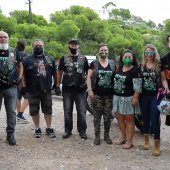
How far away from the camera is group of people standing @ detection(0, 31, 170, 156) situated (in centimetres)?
450

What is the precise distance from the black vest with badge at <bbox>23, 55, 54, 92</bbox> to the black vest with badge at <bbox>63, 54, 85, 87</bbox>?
303 mm

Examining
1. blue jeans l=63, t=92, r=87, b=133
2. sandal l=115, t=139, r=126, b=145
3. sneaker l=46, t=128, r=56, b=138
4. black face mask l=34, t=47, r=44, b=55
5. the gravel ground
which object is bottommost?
the gravel ground

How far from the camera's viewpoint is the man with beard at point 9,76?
4.67m

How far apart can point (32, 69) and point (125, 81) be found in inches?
67.2

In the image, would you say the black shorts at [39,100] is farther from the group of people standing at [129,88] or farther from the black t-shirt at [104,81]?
the black t-shirt at [104,81]

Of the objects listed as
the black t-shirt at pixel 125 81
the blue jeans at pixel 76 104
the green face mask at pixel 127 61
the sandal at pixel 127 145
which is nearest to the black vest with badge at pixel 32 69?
the blue jeans at pixel 76 104

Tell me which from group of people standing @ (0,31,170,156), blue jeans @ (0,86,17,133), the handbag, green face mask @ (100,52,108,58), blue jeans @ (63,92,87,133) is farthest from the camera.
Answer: blue jeans @ (63,92,87,133)

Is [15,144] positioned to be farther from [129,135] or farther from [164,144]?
[164,144]

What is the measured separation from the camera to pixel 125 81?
15.1ft

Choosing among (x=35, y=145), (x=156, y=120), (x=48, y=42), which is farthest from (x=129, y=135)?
(x=48, y=42)

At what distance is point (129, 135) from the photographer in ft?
15.8

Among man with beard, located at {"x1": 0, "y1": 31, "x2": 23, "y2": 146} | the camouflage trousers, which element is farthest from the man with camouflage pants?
man with beard, located at {"x1": 0, "y1": 31, "x2": 23, "y2": 146}

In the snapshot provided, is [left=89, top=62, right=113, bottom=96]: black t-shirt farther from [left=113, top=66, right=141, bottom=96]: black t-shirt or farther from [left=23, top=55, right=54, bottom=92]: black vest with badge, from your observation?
[left=23, top=55, right=54, bottom=92]: black vest with badge

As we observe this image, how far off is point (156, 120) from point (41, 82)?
212 cm
